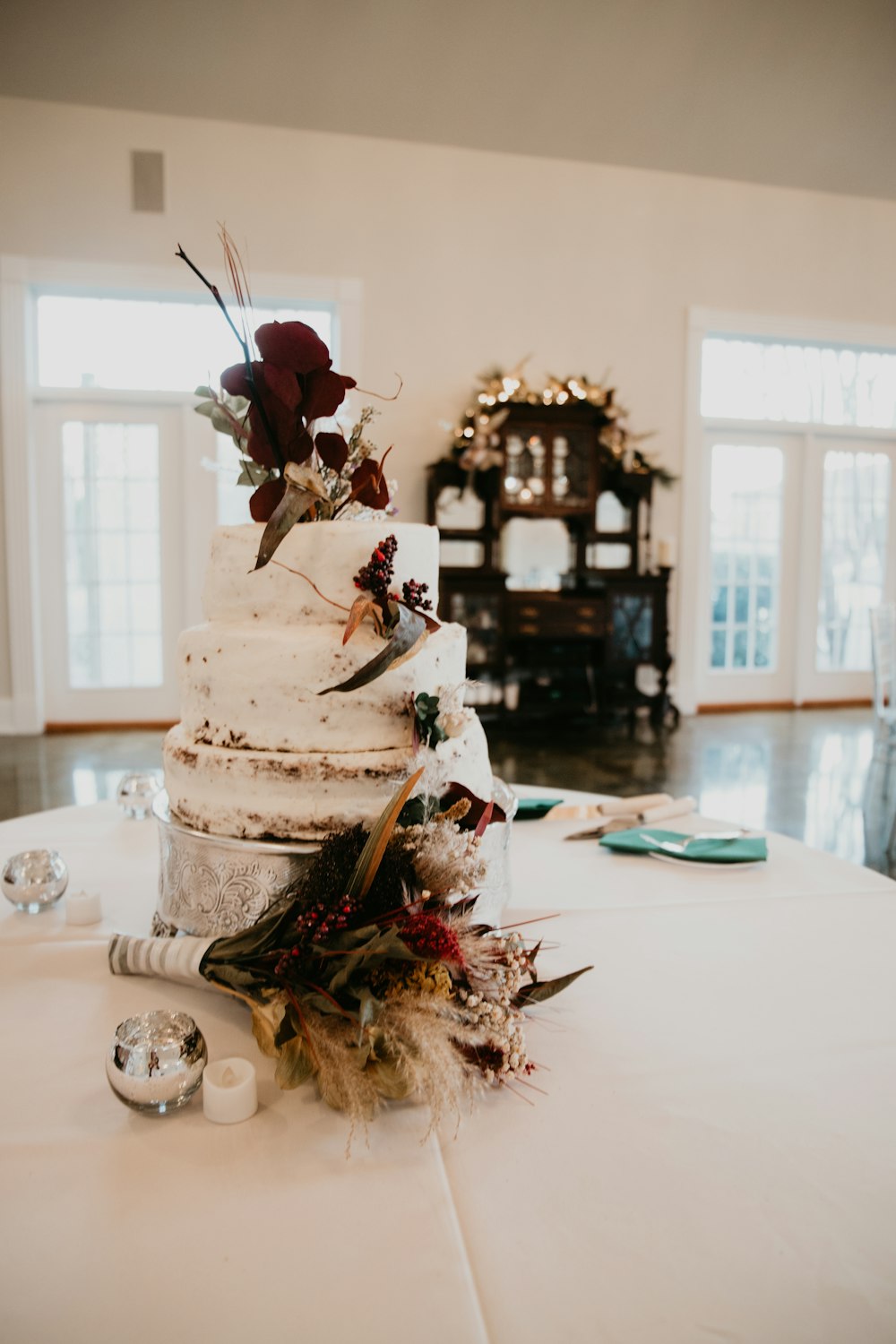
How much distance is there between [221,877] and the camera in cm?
109

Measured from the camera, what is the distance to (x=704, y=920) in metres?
1.31

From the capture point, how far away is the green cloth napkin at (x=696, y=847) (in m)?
1.55

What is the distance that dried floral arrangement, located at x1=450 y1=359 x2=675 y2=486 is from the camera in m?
6.04

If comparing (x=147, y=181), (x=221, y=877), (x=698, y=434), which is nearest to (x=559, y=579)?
(x=698, y=434)

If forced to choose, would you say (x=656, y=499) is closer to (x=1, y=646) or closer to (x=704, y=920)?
(x=1, y=646)

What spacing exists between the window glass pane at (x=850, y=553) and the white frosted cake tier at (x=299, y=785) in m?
7.17

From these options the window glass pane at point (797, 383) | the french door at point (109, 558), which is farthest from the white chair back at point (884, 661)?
the french door at point (109, 558)

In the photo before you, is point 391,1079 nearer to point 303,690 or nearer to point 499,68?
point 303,690

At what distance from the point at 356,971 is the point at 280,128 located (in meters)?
6.54

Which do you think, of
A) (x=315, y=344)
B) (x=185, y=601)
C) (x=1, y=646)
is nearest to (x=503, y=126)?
(x=185, y=601)

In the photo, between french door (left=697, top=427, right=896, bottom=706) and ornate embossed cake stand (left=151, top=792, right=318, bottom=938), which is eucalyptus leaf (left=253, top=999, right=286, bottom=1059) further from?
french door (left=697, top=427, right=896, bottom=706)

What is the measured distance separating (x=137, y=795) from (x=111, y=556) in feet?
16.2

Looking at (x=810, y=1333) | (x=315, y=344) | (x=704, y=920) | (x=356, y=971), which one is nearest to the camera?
(x=810, y=1333)

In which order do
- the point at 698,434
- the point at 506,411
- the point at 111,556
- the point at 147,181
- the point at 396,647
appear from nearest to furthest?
the point at 396,647, the point at 147,181, the point at 506,411, the point at 111,556, the point at 698,434
